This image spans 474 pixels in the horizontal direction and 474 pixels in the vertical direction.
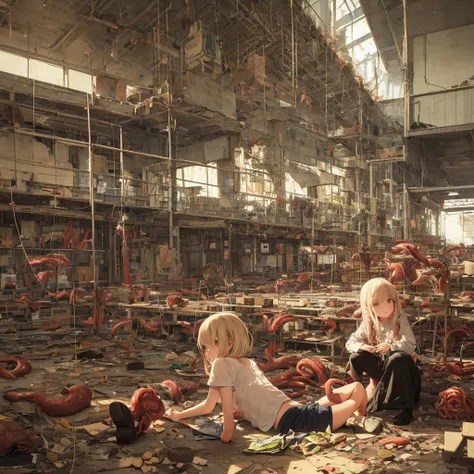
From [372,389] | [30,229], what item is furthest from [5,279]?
[372,389]

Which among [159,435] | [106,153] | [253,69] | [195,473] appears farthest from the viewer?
[253,69]

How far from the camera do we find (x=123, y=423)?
4.20 m

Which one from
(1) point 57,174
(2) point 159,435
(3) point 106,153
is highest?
(3) point 106,153

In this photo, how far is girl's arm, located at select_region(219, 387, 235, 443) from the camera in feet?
13.2

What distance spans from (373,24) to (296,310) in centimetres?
2092

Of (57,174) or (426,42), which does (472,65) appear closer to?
(426,42)

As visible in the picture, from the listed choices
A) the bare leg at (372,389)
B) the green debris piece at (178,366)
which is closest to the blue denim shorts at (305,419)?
the bare leg at (372,389)

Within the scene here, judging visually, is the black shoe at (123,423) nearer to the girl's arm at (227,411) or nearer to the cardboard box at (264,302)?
→ the girl's arm at (227,411)

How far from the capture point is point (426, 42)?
22.2 meters

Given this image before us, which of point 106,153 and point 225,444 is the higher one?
point 106,153

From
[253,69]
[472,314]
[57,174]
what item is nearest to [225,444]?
[472,314]

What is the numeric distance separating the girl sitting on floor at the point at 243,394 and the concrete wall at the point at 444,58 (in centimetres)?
2088

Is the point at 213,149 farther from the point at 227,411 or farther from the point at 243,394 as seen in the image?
the point at 227,411

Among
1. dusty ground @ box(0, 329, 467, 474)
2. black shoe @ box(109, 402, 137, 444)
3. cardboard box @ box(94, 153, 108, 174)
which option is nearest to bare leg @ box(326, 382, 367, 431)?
dusty ground @ box(0, 329, 467, 474)
